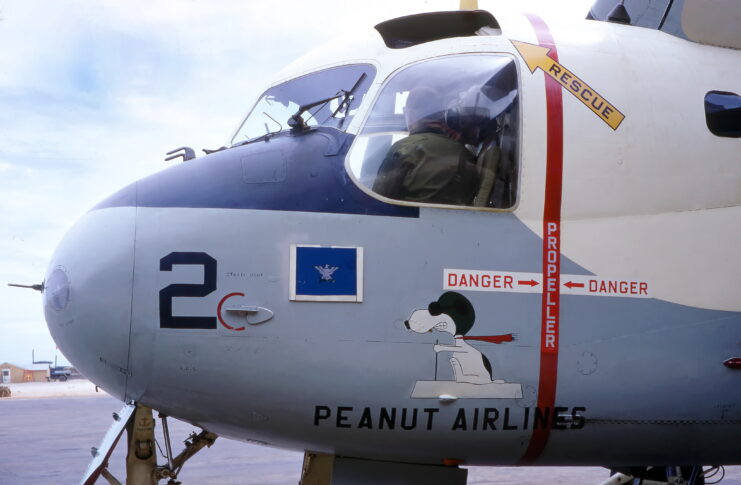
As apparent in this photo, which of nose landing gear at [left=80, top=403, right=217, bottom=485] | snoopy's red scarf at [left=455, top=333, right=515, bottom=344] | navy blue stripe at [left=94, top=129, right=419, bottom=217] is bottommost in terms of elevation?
nose landing gear at [left=80, top=403, right=217, bottom=485]

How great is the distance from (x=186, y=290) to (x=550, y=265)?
181cm

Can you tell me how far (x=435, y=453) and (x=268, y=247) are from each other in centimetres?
137

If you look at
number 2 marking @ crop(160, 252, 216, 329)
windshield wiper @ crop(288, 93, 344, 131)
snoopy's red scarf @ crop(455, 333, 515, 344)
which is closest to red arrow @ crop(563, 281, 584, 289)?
snoopy's red scarf @ crop(455, 333, 515, 344)

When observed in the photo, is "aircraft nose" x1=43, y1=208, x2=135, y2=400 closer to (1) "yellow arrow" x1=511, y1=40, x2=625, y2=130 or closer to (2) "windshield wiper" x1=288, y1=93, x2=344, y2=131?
(2) "windshield wiper" x1=288, y1=93, x2=344, y2=131

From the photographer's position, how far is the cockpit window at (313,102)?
4.68 m

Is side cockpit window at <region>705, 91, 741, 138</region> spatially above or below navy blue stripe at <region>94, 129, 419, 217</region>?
above

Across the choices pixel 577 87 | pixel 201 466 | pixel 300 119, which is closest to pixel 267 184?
pixel 300 119

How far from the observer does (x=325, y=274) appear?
13.7 feet

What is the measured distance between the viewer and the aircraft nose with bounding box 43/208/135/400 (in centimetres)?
407

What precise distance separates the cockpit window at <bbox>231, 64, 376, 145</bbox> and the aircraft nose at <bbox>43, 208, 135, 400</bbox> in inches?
43.1

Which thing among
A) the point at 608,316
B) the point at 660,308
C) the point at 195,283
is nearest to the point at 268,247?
the point at 195,283

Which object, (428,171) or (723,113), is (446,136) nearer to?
(428,171)

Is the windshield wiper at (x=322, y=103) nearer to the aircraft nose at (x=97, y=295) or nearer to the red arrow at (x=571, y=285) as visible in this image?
the aircraft nose at (x=97, y=295)

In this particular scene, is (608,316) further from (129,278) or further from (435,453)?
(129,278)
